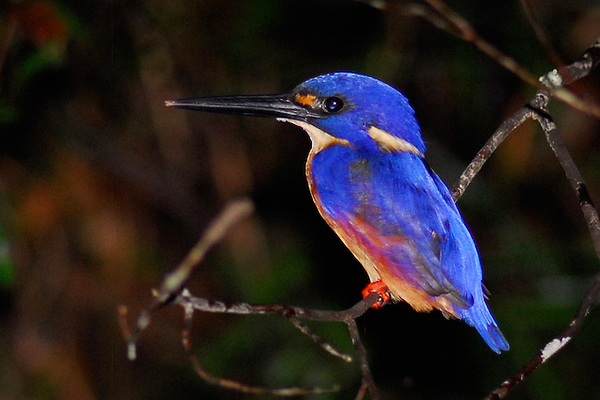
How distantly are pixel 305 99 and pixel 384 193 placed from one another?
1.34 feet

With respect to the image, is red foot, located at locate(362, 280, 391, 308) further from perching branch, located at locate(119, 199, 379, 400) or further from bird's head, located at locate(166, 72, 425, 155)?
bird's head, located at locate(166, 72, 425, 155)

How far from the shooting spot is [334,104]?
267 centimetres

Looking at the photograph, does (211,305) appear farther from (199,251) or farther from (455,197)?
(455,197)

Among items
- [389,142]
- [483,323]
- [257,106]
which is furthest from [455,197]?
[257,106]

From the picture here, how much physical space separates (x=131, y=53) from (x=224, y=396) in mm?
1967

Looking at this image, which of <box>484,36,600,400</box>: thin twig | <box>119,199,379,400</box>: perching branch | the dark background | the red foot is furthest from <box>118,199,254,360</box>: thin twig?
the dark background

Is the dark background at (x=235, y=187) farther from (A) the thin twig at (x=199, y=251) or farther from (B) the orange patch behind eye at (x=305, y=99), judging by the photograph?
(A) the thin twig at (x=199, y=251)

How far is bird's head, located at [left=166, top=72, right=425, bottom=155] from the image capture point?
262cm

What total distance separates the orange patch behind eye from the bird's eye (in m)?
0.04

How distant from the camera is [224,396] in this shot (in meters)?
4.74

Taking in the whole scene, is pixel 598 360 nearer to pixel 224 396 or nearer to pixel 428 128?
pixel 428 128

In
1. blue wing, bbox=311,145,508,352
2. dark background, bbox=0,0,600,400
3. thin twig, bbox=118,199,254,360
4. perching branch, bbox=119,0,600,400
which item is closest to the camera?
thin twig, bbox=118,199,254,360

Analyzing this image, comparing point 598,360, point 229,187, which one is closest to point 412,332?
point 598,360

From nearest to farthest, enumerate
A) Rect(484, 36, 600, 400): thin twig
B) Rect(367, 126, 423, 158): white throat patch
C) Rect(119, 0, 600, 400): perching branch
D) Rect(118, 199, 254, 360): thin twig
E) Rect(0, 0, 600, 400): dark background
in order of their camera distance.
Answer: Rect(118, 199, 254, 360): thin twig, Rect(119, 0, 600, 400): perching branch, Rect(484, 36, 600, 400): thin twig, Rect(367, 126, 423, 158): white throat patch, Rect(0, 0, 600, 400): dark background
